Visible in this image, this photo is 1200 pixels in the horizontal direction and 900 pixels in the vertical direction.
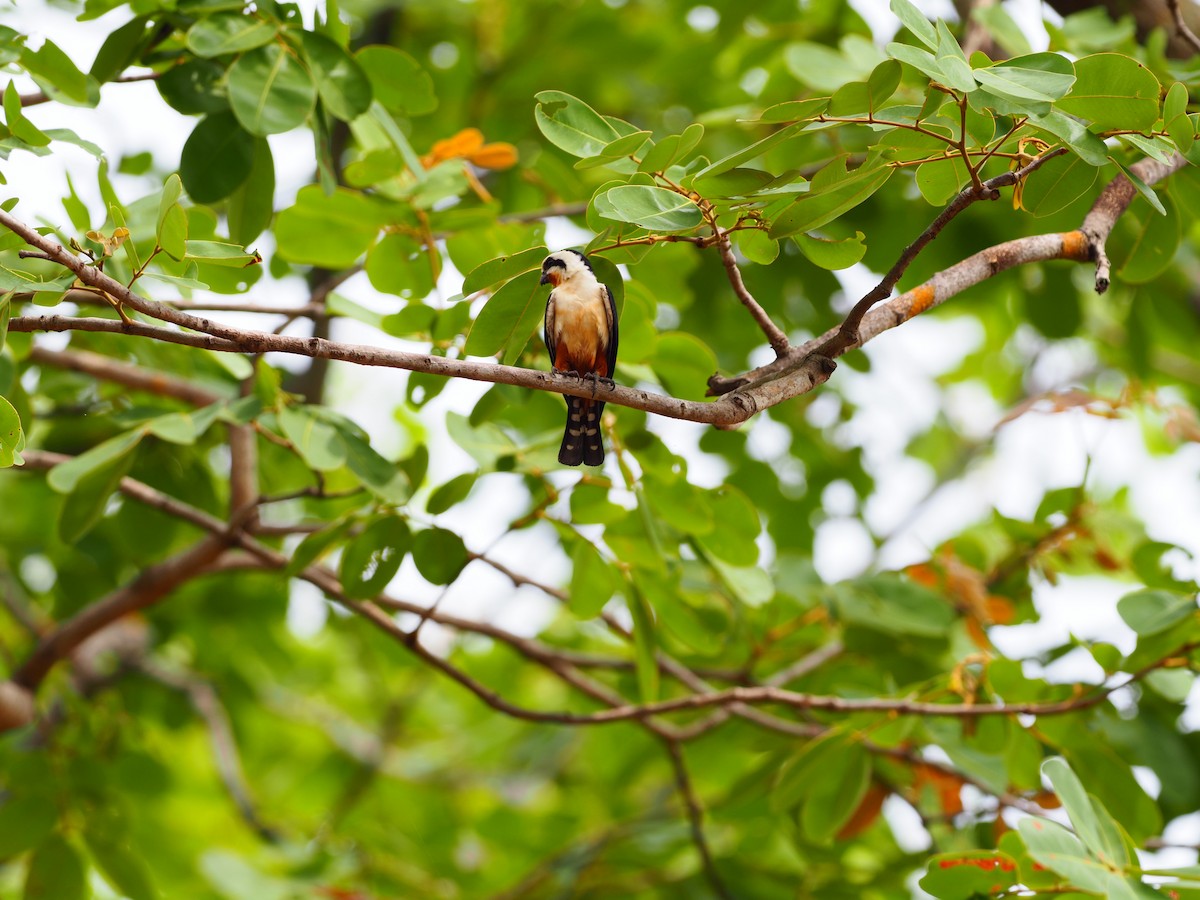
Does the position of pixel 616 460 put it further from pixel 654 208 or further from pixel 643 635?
pixel 654 208

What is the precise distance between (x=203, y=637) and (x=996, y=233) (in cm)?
363

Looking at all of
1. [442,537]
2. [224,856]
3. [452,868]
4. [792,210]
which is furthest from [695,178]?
[452,868]

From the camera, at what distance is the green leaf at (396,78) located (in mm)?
2918

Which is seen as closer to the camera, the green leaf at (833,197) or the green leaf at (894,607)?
the green leaf at (833,197)

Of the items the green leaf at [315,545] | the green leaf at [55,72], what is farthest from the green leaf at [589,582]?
the green leaf at [55,72]

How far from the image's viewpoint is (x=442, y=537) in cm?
270

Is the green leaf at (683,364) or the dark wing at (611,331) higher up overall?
the dark wing at (611,331)

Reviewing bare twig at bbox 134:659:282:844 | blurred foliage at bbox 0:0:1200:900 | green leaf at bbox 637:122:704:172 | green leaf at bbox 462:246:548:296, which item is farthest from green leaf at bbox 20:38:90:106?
bare twig at bbox 134:659:282:844

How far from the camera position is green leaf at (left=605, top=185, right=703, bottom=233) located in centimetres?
173

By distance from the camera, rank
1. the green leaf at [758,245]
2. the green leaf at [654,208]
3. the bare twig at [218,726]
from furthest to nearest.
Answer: the bare twig at [218,726], the green leaf at [758,245], the green leaf at [654,208]

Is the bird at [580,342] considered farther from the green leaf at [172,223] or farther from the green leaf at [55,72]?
the green leaf at [55,72]

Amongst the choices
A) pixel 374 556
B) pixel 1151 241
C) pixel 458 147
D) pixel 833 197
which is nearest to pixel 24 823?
pixel 374 556

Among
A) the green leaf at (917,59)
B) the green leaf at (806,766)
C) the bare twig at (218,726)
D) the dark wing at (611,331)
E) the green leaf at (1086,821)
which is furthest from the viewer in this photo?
the bare twig at (218,726)

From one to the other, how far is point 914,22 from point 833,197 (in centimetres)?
29
